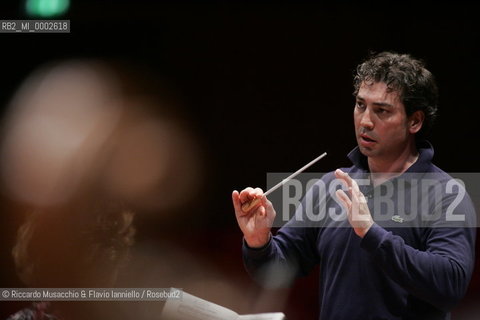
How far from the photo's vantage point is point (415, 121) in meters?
1.46

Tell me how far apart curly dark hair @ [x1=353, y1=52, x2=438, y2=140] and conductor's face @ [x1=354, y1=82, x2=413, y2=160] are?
0.05 ft

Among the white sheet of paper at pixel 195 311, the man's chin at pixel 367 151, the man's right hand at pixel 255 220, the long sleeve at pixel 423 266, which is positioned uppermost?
the man's chin at pixel 367 151

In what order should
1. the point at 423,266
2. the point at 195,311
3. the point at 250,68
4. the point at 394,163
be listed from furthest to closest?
1. the point at 250,68
2. the point at 394,163
3. the point at 195,311
4. the point at 423,266

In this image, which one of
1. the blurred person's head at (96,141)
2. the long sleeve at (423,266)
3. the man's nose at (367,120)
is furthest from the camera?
the blurred person's head at (96,141)

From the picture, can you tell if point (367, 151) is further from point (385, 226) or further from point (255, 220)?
point (255, 220)

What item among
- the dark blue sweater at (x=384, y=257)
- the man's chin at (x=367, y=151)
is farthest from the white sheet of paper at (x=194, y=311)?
the man's chin at (x=367, y=151)

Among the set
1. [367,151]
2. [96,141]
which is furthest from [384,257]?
[96,141]

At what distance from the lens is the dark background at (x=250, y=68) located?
1.87 meters

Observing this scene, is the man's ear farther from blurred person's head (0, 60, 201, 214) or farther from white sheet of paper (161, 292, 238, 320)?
blurred person's head (0, 60, 201, 214)

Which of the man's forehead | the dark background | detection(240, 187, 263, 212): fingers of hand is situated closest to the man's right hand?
detection(240, 187, 263, 212): fingers of hand

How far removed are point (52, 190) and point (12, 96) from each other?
1.05 feet

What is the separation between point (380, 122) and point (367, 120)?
29 millimetres

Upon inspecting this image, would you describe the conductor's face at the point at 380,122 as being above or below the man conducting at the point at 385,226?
above

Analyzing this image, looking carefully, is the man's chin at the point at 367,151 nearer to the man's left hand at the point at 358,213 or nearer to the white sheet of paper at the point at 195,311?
the man's left hand at the point at 358,213
